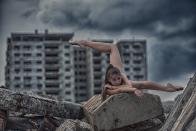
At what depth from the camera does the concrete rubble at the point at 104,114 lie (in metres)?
4.73

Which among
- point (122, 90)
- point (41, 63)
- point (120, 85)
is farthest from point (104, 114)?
point (41, 63)

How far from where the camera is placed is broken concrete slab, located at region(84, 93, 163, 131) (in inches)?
197

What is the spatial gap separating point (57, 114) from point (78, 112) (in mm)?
326

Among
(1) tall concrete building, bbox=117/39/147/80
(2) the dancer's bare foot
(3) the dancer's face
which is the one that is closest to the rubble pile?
(2) the dancer's bare foot

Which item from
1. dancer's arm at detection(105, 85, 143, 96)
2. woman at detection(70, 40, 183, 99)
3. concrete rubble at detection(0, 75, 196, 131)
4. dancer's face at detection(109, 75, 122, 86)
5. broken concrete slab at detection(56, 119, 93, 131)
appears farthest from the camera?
broken concrete slab at detection(56, 119, 93, 131)

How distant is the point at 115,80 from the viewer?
532 centimetres

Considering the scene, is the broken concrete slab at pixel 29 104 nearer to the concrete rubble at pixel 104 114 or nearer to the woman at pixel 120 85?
the concrete rubble at pixel 104 114

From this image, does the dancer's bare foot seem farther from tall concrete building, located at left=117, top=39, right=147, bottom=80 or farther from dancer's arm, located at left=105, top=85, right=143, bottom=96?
tall concrete building, located at left=117, top=39, right=147, bottom=80

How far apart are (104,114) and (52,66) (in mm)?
84868

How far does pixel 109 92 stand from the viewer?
5.23 m

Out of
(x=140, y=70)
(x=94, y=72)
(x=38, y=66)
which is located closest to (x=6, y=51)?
(x=38, y=66)

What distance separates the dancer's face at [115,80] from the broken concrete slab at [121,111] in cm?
30

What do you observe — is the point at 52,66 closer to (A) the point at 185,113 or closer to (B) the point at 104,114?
(B) the point at 104,114

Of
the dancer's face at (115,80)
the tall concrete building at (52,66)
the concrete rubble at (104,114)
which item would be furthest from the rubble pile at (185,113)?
the tall concrete building at (52,66)
